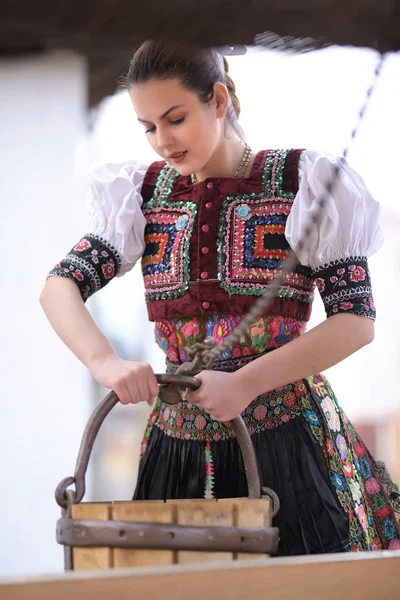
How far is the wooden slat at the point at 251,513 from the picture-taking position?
0.79 m

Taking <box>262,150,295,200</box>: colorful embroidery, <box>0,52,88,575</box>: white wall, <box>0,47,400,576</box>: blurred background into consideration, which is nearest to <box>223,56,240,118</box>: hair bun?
<box>262,150,295,200</box>: colorful embroidery

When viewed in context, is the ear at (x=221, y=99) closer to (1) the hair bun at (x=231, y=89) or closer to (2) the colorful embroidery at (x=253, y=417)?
(1) the hair bun at (x=231, y=89)

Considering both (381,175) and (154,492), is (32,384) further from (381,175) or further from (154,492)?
(154,492)

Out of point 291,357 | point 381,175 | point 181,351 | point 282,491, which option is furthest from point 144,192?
point 381,175

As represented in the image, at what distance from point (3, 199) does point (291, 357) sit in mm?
1725

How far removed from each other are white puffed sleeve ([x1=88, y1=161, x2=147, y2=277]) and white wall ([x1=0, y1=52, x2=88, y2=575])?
1.34 metres

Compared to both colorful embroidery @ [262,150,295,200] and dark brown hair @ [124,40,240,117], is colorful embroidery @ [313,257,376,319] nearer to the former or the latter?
colorful embroidery @ [262,150,295,200]

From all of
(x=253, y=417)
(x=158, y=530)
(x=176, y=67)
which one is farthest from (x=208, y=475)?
(x=176, y=67)

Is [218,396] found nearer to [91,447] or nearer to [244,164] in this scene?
[91,447]

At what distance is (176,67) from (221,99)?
0.11 metres

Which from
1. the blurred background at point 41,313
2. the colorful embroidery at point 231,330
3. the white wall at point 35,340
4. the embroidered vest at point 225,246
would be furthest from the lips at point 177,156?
the white wall at point 35,340

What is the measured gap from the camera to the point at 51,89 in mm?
2377

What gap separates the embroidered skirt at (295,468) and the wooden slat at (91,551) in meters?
0.28

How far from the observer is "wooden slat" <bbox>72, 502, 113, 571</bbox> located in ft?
2.45
